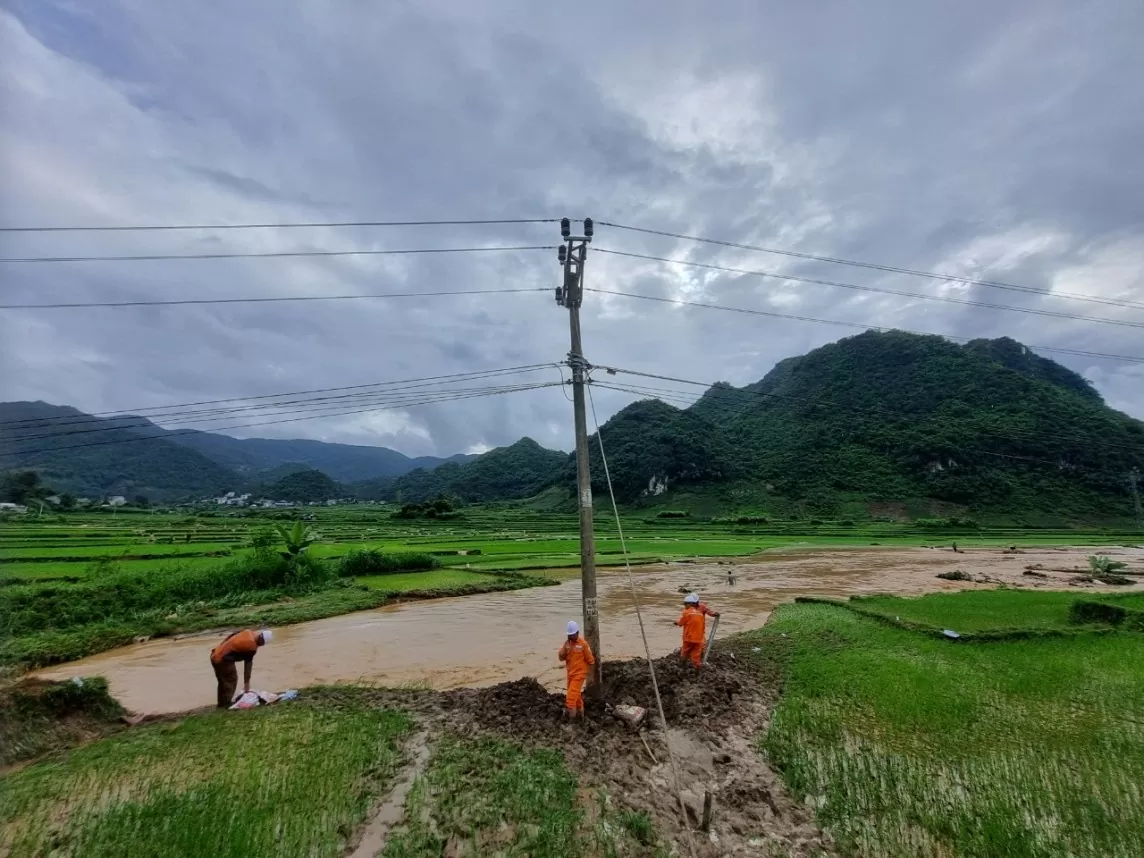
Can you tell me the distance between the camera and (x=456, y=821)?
632cm

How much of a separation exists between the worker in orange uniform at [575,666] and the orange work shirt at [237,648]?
5937 millimetres

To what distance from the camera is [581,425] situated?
33.5ft

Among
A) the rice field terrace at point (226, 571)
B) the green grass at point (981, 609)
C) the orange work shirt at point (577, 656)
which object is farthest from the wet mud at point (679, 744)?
the green grass at point (981, 609)

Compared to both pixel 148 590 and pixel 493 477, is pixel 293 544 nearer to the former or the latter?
pixel 148 590

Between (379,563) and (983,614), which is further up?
(379,563)

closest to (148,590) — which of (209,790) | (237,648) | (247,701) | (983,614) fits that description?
(237,648)

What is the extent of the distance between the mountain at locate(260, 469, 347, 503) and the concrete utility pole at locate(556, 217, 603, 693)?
138 metres

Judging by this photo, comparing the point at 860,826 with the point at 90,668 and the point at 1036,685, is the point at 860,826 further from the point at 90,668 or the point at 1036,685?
the point at 90,668

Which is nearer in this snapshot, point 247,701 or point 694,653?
point 247,701


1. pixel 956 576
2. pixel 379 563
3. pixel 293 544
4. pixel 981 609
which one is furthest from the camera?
pixel 956 576

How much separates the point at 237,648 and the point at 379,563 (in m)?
19.3

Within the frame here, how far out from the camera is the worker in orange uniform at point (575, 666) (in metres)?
9.05

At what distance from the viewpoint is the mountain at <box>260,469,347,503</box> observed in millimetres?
132375

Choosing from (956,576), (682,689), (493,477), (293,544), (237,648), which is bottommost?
(956,576)
